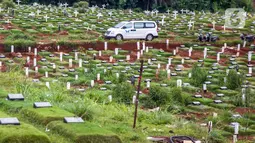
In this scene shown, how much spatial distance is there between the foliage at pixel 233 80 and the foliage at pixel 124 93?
14.4 ft

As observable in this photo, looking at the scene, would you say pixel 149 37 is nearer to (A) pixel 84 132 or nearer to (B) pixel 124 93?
(B) pixel 124 93

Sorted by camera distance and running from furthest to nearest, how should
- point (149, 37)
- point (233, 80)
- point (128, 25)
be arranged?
point (149, 37), point (128, 25), point (233, 80)

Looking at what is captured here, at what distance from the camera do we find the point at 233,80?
19.1m

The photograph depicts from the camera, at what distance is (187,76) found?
21172mm

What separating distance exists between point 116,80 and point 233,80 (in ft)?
13.4

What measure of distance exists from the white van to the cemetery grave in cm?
87

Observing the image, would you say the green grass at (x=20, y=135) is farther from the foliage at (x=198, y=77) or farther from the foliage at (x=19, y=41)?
the foliage at (x=19, y=41)

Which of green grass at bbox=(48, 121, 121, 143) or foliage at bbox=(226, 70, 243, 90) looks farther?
foliage at bbox=(226, 70, 243, 90)

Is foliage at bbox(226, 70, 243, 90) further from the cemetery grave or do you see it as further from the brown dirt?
the brown dirt

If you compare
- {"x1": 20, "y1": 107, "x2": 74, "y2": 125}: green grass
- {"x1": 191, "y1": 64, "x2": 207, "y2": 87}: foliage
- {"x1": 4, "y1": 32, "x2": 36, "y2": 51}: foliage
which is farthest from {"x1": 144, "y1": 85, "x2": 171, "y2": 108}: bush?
{"x1": 4, "y1": 32, "x2": 36, "y2": 51}: foliage

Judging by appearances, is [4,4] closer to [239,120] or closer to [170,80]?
[170,80]

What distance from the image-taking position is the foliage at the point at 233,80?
1902 cm

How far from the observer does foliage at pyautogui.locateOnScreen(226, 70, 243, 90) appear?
62.4 ft

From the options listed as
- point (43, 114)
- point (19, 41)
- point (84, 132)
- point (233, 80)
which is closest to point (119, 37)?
point (19, 41)
